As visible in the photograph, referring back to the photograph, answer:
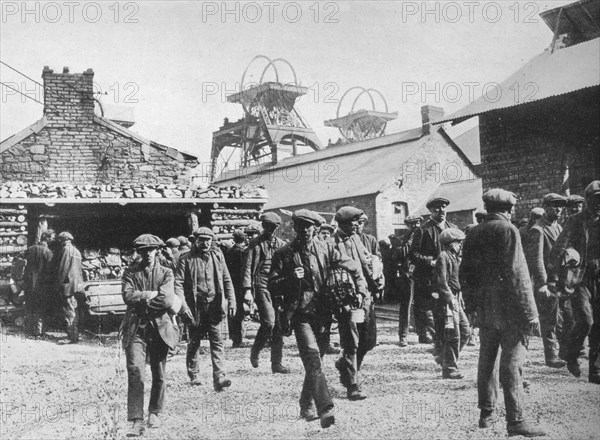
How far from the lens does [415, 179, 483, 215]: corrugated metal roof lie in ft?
74.8

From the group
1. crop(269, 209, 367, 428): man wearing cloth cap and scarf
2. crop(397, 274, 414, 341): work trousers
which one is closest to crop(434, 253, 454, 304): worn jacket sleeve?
crop(269, 209, 367, 428): man wearing cloth cap and scarf

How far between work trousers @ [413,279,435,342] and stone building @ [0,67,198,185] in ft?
31.5

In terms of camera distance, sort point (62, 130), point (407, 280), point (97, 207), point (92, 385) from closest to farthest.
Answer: point (92, 385), point (407, 280), point (97, 207), point (62, 130)

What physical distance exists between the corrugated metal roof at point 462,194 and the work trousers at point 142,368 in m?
17.6

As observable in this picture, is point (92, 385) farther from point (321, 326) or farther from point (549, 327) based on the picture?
point (549, 327)

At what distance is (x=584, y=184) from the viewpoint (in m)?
10.1

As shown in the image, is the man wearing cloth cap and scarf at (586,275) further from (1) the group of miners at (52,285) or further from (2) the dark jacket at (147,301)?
→ (1) the group of miners at (52,285)

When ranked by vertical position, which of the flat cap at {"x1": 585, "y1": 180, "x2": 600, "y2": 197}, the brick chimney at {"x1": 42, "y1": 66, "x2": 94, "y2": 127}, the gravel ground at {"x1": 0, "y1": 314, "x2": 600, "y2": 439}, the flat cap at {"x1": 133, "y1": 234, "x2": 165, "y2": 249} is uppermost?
the brick chimney at {"x1": 42, "y1": 66, "x2": 94, "y2": 127}

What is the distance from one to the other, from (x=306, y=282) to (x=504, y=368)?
1772mm

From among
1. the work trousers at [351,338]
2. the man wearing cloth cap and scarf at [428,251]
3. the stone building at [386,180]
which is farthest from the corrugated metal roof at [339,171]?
the work trousers at [351,338]

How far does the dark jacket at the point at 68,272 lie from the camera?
10773mm

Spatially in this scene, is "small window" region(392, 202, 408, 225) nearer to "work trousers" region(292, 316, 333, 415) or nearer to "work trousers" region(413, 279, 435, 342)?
"work trousers" region(413, 279, 435, 342)

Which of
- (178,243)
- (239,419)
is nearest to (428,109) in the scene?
(178,243)

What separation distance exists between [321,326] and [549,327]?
2950mm
